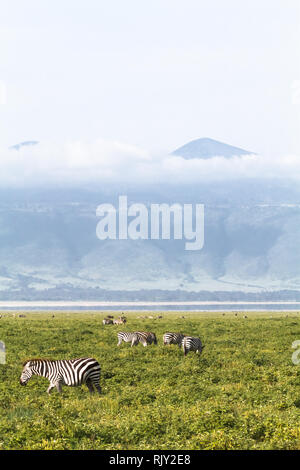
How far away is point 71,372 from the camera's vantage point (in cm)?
2542

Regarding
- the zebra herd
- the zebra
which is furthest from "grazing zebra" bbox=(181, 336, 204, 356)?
the zebra herd

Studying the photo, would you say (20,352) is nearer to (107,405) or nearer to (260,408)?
(107,405)

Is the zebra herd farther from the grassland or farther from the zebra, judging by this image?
the zebra

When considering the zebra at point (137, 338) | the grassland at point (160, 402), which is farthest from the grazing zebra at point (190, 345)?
the zebra at point (137, 338)

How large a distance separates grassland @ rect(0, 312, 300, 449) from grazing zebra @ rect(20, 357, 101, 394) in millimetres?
417

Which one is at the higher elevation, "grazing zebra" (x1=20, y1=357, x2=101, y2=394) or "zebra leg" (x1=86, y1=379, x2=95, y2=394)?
"grazing zebra" (x1=20, y1=357, x2=101, y2=394)

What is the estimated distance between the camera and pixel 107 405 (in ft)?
74.3

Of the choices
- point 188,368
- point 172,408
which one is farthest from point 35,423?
point 188,368

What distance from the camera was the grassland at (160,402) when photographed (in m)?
16.6

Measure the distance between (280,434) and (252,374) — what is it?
Answer: 41.0ft

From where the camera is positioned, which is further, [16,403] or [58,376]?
[58,376]

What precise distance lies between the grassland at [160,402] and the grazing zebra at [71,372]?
0.42m

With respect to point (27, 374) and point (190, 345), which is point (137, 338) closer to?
point (190, 345)

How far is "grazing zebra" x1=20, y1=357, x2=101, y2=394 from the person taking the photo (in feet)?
82.6
